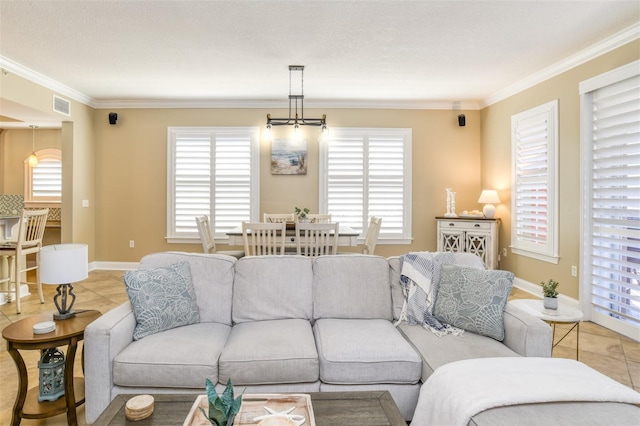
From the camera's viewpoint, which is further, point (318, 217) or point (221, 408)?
point (318, 217)

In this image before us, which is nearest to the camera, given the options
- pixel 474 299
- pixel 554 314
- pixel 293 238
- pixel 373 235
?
pixel 474 299

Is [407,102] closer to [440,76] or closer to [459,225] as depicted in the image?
[440,76]

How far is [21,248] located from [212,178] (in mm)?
2570

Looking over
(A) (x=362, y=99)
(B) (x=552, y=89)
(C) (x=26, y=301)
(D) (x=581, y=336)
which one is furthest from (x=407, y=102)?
(C) (x=26, y=301)

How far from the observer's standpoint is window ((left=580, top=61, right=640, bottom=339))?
3.29m

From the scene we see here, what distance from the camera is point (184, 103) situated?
582 centimetres

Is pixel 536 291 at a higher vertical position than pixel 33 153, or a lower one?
lower

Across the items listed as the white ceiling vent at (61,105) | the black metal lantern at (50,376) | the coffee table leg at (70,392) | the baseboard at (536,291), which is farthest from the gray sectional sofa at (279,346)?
the white ceiling vent at (61,105)

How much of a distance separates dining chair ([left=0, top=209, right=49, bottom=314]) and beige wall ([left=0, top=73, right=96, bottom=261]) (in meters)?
0.94

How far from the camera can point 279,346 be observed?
75.7 inches

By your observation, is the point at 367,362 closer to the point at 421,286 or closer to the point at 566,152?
the point at 421,286

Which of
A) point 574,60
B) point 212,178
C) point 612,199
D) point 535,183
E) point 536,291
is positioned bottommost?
point 536,291

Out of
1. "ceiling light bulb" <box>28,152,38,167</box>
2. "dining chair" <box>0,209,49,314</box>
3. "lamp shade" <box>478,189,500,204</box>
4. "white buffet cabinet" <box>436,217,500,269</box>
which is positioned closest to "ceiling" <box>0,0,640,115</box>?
"lamp shade" <box>478,189,500,204</box>

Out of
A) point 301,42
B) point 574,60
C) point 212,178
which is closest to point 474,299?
point 301,42
